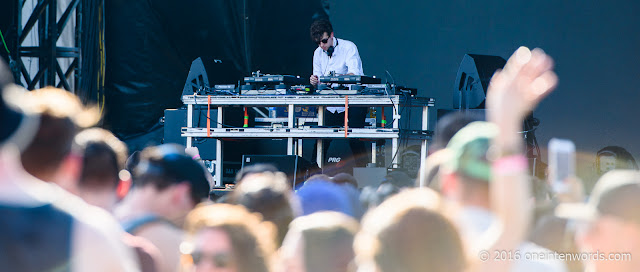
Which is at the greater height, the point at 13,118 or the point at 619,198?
the point at 13,118

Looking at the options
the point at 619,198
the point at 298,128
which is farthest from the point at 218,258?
the point at 298,128

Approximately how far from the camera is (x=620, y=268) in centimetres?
205

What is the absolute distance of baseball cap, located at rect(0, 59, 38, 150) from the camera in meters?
1.42

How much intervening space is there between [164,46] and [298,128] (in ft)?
11.6

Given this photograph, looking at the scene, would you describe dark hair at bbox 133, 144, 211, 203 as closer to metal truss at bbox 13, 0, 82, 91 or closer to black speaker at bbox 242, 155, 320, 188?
black speaker at bbox 242, 155, 320, 188

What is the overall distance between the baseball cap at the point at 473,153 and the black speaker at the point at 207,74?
6621 mm

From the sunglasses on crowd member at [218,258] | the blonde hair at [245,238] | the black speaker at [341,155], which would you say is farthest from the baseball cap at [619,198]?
the black speaker at [341,155]

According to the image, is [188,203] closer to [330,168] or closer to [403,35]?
[330,168]

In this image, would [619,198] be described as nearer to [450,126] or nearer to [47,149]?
[450,126]

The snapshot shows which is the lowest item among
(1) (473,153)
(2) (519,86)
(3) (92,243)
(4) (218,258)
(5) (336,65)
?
(4) (218,258)

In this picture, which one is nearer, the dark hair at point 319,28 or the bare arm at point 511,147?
the bare arm at point 511,147

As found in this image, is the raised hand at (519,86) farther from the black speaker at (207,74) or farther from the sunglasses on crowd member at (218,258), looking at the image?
the black speaker at (207,74)

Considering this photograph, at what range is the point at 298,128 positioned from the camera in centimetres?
749

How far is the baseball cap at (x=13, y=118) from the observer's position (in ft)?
4.67
